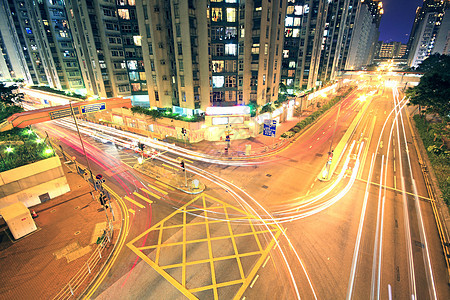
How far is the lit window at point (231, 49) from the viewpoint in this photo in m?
42.0

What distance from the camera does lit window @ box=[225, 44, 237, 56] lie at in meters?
42.0

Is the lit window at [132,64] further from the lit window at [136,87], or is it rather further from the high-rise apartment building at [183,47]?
the lit window at [136,87]

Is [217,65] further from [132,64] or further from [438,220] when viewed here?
[438,220]

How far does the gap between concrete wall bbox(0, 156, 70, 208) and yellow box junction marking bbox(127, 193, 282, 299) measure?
48.9 feet

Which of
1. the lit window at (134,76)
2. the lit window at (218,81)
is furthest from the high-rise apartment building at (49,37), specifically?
the lit window at (218,81)

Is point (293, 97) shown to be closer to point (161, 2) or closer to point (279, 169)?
point (279, 169)

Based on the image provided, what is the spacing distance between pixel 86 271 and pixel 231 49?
43447 mm

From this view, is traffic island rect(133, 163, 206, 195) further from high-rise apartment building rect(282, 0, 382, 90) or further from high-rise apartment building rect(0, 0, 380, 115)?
high-rise apartment building rect(282, 0, 382, 90)

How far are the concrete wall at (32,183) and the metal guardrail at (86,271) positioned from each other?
12.0 m

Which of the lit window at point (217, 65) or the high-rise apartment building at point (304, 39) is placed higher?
the high-rise apartment building at point (304, 39)

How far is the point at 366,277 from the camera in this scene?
1519cm

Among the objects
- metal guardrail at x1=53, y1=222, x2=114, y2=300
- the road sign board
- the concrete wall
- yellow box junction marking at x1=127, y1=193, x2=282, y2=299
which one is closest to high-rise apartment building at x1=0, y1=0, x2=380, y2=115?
the road sign board

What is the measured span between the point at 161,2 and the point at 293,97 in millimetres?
45222

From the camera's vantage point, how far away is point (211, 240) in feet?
61.9
